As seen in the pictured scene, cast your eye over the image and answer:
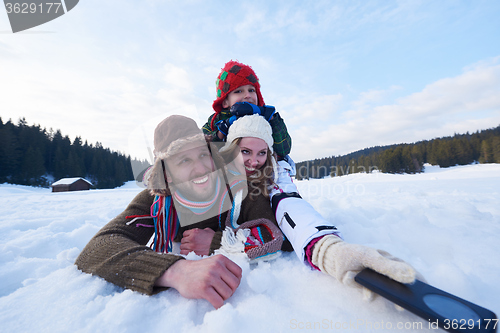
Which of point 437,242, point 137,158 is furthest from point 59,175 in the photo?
point 437,242

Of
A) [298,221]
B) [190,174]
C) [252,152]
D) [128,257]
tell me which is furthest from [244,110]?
[128,257]

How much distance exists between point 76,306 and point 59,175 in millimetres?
47177

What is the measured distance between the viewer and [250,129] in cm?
240

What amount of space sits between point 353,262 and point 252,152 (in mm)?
1544

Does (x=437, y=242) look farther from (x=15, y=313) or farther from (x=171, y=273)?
(x=15, y=313)

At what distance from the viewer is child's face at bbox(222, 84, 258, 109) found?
328 cm

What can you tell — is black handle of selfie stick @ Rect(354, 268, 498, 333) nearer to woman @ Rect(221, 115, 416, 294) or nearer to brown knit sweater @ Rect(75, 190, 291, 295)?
woman @ Rect(221, 115, 416, 294)

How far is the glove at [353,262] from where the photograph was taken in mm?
879

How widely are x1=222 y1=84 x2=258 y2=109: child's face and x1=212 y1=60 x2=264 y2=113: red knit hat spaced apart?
2.1 inches

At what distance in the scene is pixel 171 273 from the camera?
43.4 inches

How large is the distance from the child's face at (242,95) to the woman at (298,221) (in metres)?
0.92

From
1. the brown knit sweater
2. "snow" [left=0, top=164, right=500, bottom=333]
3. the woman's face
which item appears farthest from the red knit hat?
"snow" [left=0, top=164, right=500, bottom=333]

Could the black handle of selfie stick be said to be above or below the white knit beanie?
below

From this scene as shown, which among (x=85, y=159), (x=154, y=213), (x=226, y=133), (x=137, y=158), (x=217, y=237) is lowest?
(x=217, y=237)
